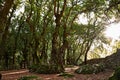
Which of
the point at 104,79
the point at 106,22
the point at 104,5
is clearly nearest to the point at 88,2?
the point at 104,5

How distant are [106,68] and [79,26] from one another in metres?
18.4

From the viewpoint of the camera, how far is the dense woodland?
2167cm

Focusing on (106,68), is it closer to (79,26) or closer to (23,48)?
(79,26)

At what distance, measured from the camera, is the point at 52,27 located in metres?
39.7

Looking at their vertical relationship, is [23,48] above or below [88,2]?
below

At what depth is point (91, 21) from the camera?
A: 130 ft

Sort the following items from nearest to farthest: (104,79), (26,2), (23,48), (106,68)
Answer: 1. (104,79)
2. (106,68)
3. (26,2)
4. (23,48)

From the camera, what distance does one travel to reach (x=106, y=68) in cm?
2156

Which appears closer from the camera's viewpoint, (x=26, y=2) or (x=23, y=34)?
(x=26, y=2)

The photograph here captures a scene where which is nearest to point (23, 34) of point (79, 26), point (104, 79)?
point (79, 26)

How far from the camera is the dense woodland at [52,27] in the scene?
21669mm

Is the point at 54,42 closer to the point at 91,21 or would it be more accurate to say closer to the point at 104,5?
the point at 104,5

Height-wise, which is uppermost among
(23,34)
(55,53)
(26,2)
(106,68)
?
(26,2)

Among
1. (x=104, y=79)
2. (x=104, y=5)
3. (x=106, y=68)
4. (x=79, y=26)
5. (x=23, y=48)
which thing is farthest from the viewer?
(x=23, y=48)
